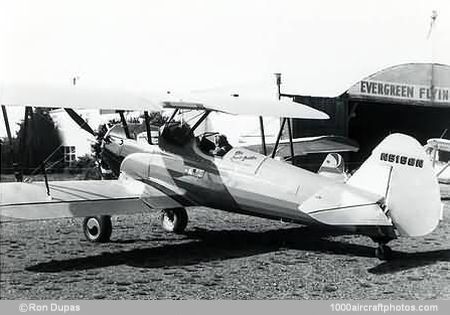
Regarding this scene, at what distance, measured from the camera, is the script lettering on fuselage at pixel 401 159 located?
5773 millimetres

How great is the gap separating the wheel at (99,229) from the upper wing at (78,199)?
0.42 metres

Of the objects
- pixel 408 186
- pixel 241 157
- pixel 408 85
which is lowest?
pixel 408 186

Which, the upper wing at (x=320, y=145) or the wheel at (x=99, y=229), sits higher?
the upper wing at (x=320, y=145)

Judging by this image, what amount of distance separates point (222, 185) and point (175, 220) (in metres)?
1.63

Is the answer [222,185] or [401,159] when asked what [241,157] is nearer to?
[222,185]

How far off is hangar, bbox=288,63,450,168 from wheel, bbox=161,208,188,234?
8.39 meters

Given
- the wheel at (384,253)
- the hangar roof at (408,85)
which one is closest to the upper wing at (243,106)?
the wheel at (384,253)

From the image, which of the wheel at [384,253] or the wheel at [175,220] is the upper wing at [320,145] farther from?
the wheel at [384,253]

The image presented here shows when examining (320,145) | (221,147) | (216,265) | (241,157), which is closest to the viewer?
(216,265)

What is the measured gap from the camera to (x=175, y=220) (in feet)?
28.6

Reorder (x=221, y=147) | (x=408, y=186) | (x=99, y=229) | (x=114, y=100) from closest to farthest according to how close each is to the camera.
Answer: (x=408, y=186)
(x=114, y=100)
(x=221, y=147)
(x=99, y=229)

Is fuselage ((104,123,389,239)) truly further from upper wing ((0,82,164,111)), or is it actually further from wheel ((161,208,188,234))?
upper wing ((0,82,164,111))

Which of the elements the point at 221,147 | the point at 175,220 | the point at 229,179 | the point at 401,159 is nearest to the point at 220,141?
the point at 221,147
